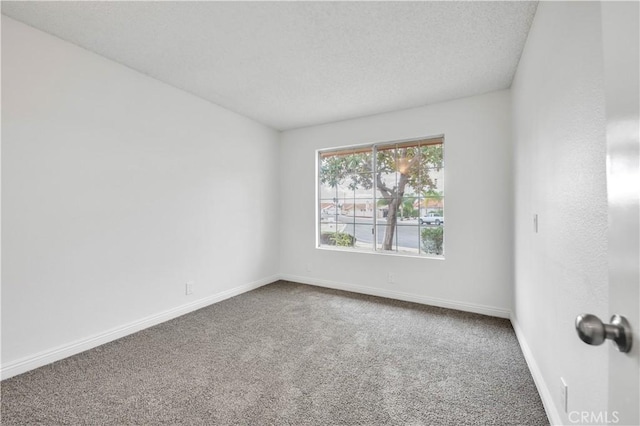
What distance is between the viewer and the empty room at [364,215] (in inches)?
46.3

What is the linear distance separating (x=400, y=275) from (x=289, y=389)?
223cm

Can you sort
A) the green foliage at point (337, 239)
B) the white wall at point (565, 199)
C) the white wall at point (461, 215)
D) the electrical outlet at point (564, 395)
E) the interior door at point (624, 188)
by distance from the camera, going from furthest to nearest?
the green foliage at point (337, 239), the white wall at point (461, 215), the electrical outlet at point (564, 395), the white wall at point (565, 199), the interior door at point (624, 188)

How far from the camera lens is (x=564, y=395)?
1.35m

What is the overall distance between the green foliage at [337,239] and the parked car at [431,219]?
103 centimetres

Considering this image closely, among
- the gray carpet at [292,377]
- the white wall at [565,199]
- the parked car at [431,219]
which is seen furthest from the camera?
the parked car at [431,219]

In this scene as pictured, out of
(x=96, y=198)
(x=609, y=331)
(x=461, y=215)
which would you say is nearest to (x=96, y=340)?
(x=96, y=198)

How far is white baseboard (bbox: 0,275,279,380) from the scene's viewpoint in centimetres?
195

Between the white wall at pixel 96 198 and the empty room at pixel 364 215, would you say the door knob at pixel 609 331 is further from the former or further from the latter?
the white wall at pixel 96 198

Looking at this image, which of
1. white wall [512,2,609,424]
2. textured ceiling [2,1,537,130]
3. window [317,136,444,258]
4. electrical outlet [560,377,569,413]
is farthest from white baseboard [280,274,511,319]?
textured ceiling [2,1,537,130]

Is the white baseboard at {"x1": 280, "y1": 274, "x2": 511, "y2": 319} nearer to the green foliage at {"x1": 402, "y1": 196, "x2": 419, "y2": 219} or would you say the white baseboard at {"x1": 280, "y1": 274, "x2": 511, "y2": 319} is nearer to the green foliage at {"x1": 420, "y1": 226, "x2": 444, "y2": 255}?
the green foliage at {"x1": 420, "y1": 226, "x2": 444, "y2": 255}

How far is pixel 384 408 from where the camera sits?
1653 millimetres

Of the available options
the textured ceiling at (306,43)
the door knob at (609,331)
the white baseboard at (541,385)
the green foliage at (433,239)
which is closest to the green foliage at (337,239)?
the green foliage at (433,239)

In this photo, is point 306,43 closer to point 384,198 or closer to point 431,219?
point 384,198

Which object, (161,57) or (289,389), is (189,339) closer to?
(289,389)
